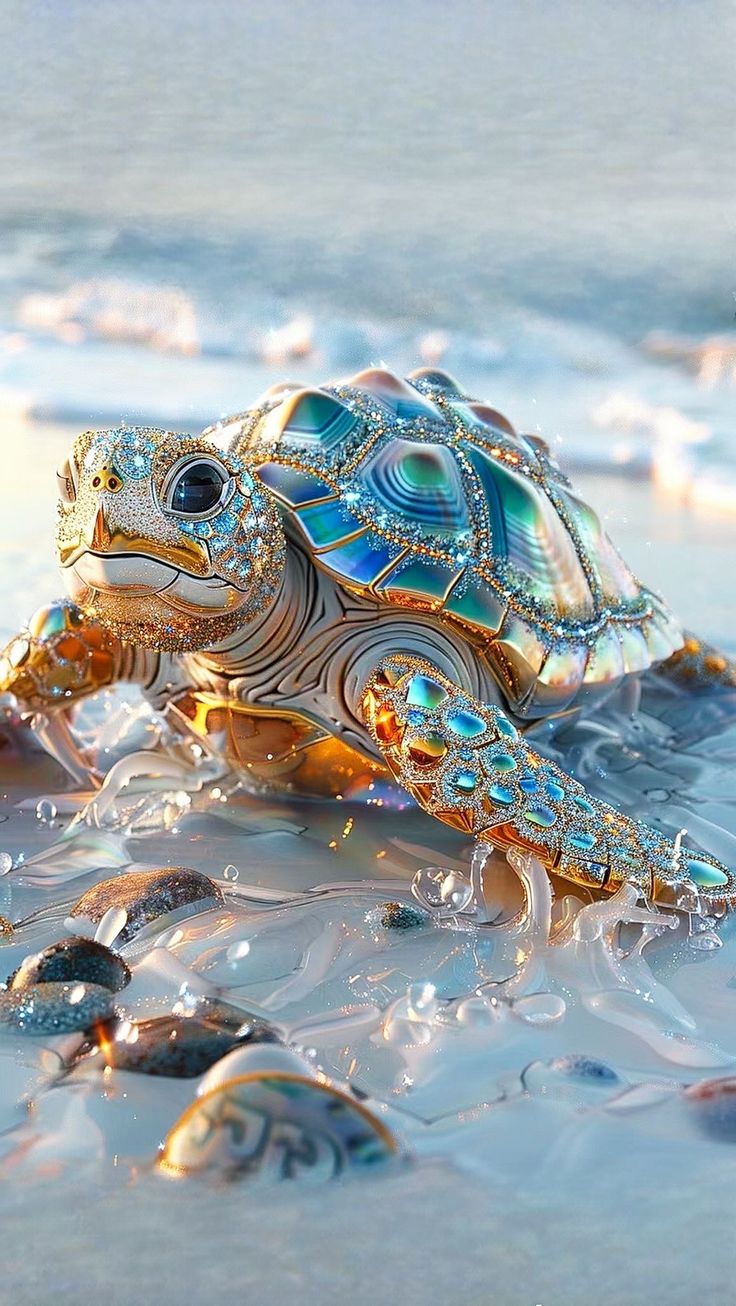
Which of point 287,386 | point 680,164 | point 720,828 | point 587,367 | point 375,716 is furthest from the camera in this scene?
point 680,164

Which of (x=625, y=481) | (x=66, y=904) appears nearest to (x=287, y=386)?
(x=66, y=904)

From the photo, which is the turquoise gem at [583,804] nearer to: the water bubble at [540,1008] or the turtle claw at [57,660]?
the water bubble at [540,1008]

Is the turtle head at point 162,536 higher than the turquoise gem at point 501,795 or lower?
higher

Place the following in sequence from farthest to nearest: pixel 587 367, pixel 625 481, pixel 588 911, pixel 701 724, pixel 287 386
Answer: pixel 587 367 < pixel 625 481 < pixel 701 724 < pixel 287 386 < pixel 588 911

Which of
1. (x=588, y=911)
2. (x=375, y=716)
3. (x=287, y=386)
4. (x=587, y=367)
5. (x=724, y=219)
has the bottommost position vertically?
(x=588, y=911)

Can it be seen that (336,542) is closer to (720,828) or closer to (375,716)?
(375,716)

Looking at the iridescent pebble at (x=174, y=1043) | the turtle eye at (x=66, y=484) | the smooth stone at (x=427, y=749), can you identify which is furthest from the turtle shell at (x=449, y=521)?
the iridescent pebble at (x=174, y=1043)

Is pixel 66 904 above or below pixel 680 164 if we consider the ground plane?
below
